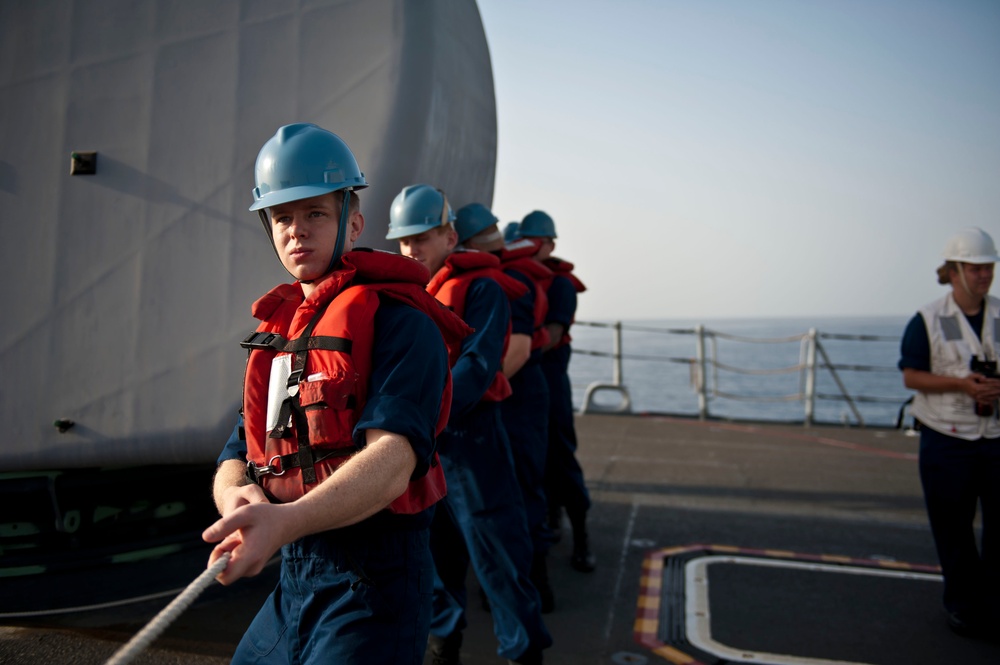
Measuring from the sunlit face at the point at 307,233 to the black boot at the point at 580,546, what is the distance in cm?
358

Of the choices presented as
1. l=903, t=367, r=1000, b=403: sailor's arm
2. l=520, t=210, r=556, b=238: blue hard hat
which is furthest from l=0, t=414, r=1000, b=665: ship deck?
l=520, t=210, r=556, b=238: blue hard hat

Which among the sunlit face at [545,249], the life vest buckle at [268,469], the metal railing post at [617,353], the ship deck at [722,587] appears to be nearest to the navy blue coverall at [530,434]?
the ship deck at [722,587]

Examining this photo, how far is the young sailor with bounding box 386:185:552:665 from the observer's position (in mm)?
3291

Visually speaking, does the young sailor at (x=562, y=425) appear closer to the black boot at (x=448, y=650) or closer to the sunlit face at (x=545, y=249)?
the sunlit face at (x=545, y=249)

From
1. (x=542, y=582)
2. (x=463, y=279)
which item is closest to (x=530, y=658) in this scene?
(x=542, y=582)

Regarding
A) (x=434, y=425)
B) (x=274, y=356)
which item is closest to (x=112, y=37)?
(x=274, y=356)

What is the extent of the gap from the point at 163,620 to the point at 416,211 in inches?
93.0

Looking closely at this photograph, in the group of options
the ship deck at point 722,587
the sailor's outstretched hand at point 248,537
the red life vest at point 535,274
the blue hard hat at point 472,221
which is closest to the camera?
the sailor's outstretched hand at point 248,537

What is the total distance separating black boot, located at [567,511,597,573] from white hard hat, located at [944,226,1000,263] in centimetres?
258

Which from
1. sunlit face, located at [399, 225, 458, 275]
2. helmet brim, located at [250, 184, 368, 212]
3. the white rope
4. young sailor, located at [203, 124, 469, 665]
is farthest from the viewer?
sunlit face, located at [399, 225, 458, 275]

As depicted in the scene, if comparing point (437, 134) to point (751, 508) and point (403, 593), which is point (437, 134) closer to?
point (403, 593)

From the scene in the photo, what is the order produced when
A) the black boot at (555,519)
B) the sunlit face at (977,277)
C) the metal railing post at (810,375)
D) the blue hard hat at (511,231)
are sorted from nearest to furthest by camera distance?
1. the sunlit face at (977,277)
2. the black boot at (555,519)
3. the blue hard hat at (511,231)
4. the metal railing post at (810,375)

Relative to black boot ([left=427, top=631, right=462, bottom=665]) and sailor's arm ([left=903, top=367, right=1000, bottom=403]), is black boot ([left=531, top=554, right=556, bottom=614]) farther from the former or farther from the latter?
sailor's arm ([left=903, top=367, right=1000, bottom=403])

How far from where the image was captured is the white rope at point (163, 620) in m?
1.25
